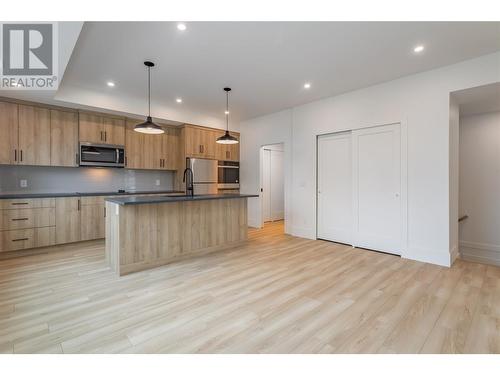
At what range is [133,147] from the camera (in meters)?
5.25

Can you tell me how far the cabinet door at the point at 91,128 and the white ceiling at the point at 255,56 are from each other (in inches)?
17.0

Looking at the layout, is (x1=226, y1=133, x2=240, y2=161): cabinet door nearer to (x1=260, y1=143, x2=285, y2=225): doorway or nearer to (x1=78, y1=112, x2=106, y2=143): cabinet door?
(x1=260, y1=143, x2=285, y2=225): doorway

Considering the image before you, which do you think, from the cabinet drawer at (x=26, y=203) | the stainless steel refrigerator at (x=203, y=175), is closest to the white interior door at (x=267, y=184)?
the stainless steel refrigerator at (x=203, y=175)

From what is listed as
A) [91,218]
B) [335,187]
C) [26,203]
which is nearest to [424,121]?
[335,187]

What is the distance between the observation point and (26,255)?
3918 mm

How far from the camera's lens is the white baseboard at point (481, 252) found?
4457mm

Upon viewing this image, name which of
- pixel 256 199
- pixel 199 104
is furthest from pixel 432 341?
pixel 199 104

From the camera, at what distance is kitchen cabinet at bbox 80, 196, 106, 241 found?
4.47 m

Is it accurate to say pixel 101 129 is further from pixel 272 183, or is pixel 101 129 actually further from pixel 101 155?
pixel 272 183

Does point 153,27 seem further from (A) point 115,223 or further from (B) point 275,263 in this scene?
(B) point 275,263

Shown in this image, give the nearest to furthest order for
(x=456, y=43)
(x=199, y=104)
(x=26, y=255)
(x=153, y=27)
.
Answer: (x=153, y=27)
(x=456, y=43)
(x=26, y=255)
(x=199, y=104)

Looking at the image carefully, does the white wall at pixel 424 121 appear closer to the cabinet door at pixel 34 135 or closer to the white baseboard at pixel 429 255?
the white baseboard at pixel 429 255

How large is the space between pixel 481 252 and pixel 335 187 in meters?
3.04
